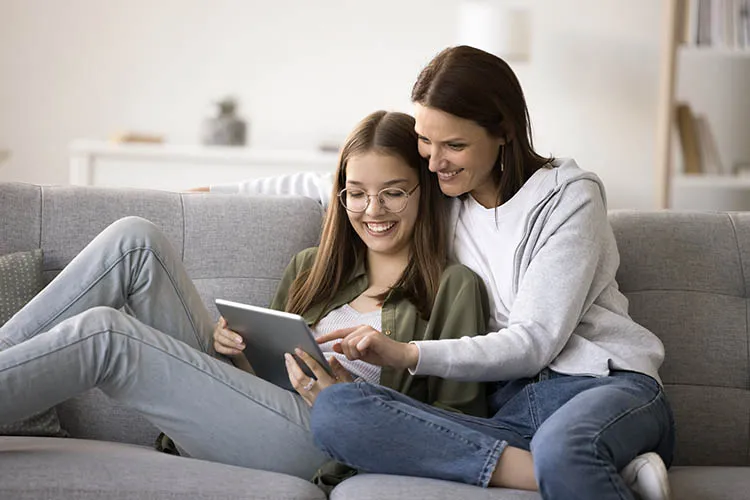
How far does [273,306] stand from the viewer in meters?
2.16

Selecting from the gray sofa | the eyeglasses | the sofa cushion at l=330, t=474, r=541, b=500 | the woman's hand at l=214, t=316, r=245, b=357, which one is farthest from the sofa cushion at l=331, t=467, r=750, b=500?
the eyeglasses

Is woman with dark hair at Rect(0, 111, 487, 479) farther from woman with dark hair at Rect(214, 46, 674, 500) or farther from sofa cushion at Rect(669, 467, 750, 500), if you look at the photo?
sofa cushion at Rect(669, 467, 750, 500)

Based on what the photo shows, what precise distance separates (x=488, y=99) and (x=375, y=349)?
548 mm

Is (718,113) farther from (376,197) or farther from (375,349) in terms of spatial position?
(375,349)

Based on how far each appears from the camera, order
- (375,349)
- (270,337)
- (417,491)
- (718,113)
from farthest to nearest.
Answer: (718,113)
(270,337)
(375,349)
(417,491)

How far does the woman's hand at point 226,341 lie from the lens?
6.28ft

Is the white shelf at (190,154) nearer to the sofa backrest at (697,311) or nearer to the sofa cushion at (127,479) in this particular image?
the sofa backrest at (697,311)

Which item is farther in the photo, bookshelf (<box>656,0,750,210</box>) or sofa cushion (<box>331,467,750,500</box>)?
bookshelf (<box>656,0,750,210</box>)

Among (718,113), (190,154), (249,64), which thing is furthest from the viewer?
(718,113)

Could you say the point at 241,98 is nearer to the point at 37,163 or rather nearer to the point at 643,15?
the point at 37,163

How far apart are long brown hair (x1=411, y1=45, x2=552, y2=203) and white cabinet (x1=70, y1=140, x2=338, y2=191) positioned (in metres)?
2.45

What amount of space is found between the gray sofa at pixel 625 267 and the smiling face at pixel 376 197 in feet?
0.78

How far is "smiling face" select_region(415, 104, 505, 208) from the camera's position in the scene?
194 cm

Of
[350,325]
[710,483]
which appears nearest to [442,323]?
[350,325]
